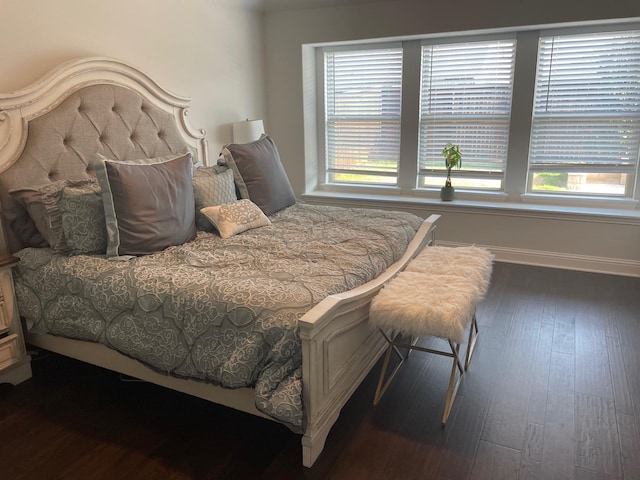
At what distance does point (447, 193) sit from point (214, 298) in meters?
2.98

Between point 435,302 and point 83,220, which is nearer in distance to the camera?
point 435,302

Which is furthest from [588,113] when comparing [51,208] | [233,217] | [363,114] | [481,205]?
[51,208]

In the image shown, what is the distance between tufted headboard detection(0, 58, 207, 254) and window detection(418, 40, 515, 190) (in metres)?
2.27

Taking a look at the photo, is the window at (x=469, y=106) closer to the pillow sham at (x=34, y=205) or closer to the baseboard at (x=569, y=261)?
the baseboard at (x=569, y=261)

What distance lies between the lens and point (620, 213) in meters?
3.70

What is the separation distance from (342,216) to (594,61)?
7.92 feet

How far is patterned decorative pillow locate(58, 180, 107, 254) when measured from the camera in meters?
2.22

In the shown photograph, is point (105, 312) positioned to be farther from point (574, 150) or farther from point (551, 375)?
point (574, 150)

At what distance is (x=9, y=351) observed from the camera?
7.32ft

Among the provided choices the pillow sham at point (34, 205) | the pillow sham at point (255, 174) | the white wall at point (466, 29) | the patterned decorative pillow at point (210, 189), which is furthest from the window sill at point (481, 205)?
the pillow sham at point (34, 205)

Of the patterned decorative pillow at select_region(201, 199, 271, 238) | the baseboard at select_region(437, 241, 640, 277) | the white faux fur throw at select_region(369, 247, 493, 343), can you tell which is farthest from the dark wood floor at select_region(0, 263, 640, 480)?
the baseboard at select_region(437, 241, 640, 277)

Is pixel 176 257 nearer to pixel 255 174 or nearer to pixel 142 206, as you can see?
pixel 142 206

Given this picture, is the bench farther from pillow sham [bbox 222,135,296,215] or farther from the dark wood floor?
pillow sham [bbox 222,135,296,215]

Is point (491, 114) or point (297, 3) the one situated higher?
point (297, 3)
